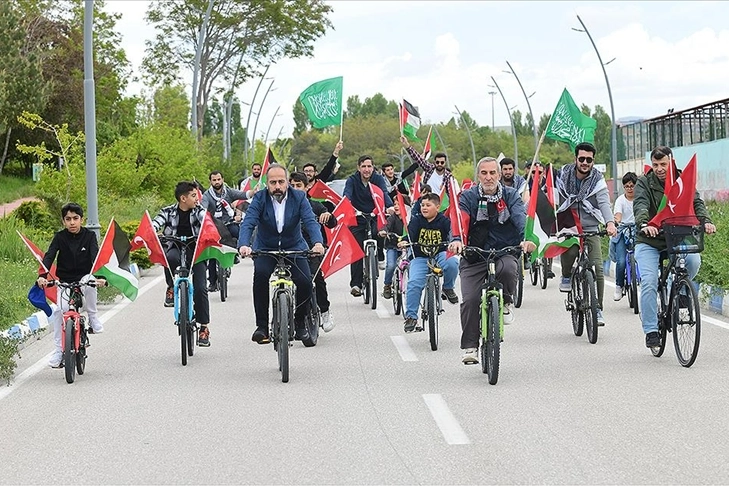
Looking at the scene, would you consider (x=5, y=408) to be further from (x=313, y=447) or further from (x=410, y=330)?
(x=410, y=330)

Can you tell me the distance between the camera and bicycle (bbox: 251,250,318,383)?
1016 cm

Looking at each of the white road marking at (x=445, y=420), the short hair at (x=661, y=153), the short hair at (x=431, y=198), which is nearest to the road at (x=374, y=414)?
the white road marking at (x=445, y=420)

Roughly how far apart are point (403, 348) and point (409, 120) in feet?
32.5

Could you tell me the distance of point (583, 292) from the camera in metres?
12.3

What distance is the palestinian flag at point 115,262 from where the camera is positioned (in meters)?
11.0

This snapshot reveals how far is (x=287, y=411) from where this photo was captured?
881 cm

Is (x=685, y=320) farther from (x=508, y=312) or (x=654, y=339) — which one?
(x=508, y=312)

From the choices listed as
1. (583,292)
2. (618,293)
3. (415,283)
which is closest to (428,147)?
(618,293)

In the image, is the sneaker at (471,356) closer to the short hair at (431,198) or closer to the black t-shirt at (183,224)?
the short hair at (431,198)

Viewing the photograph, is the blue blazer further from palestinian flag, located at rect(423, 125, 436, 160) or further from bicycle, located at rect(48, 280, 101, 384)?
palestinian flag, located at rect(423, 125, 436, 160)

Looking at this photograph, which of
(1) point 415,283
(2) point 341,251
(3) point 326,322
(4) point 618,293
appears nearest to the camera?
(2) point 341,251

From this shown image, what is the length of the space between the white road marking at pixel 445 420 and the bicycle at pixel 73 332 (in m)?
2.95

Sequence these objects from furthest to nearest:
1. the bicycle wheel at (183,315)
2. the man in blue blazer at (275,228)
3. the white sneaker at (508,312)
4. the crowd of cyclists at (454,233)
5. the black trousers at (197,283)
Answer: the black trousers at (197,283), the bicycle wheel at (183,315), the man in blue blazer at (275,228), the white sneaker at (508,312), the crowd of cyclists at (454,233)

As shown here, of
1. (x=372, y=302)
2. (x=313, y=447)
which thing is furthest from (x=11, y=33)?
(x=313, y=447)
